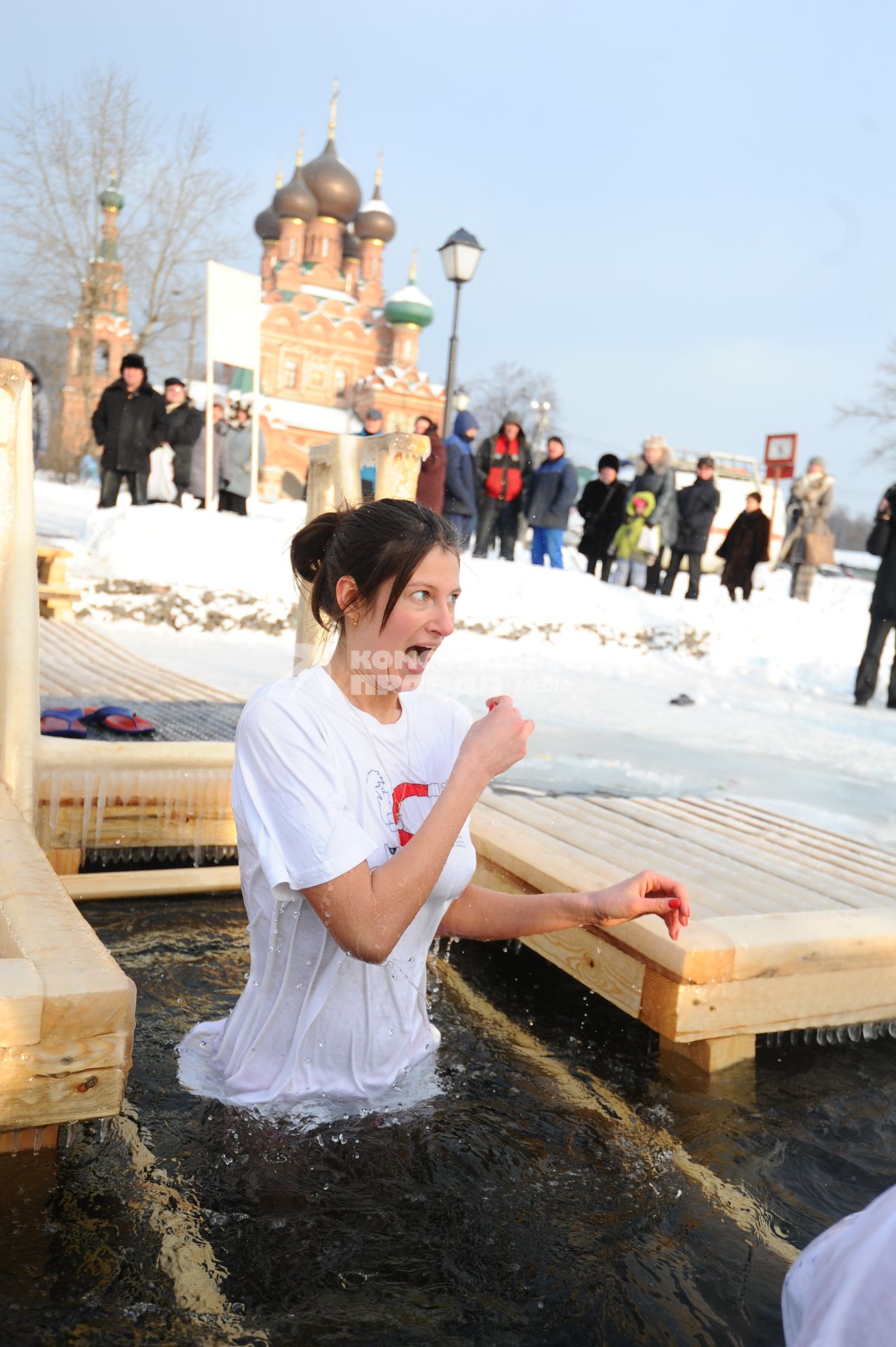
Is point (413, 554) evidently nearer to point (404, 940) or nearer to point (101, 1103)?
point (404, 940)

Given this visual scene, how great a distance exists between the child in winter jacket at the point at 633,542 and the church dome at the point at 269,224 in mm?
43244

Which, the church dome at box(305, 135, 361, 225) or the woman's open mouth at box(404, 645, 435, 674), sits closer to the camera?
the woman's open mouth at box(404, 645, 435, 674)

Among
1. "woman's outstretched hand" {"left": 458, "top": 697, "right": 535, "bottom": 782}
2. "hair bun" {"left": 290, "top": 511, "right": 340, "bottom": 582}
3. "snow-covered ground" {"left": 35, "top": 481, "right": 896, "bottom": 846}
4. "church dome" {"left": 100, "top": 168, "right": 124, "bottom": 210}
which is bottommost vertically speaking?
"snow-covered ground" {"left": 35, "top": 481, "right": 896, "bottom": 846}

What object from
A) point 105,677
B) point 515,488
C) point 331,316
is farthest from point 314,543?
point 331,316

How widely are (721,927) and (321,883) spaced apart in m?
1.37

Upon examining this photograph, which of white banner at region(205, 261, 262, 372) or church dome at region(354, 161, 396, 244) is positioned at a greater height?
church dome at region(354, 161, 396, 244)

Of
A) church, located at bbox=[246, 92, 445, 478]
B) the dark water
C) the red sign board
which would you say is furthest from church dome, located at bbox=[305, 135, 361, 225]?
the dark water

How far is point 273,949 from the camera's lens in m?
2.16

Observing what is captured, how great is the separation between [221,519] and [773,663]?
6.00m

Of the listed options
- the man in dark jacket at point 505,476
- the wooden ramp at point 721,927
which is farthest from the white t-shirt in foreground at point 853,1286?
the man in dark jacket at point 505,476

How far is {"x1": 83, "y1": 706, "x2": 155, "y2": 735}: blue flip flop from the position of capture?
460 centimetres

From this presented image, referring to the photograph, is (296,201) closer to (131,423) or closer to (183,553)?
(131,423)

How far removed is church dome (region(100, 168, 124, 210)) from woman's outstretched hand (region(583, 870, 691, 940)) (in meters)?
28.9

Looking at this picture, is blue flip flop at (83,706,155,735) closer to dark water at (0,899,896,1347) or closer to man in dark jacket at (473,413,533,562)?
dark water at (0,899,896,1347)
